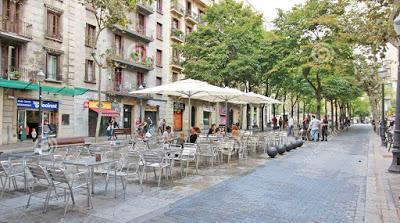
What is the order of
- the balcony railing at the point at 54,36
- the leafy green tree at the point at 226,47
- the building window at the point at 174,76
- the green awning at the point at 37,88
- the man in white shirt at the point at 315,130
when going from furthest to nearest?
the building window at the point at 174,76 < the leafy green tree at the point at 226,47 < the man in white shirt at the point at 315,130 < the balcony railing at the point at 54,36 < the green awning at the point at 37,88

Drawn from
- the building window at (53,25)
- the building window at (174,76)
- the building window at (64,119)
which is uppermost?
the building window at (53,25)

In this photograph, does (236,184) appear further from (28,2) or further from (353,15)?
(28,2)

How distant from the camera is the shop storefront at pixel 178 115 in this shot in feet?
131

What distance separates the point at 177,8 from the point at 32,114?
2077cm

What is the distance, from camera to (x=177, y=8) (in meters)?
38.3

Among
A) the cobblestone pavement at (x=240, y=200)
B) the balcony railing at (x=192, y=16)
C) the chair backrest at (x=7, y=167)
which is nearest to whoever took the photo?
the cobblestone pavement at (x=240, y=200)

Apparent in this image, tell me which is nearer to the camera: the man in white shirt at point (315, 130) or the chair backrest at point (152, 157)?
the chair backrest at point (152, 157)

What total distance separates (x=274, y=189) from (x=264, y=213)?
211 centimetres

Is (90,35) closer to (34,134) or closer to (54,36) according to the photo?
(54,36)

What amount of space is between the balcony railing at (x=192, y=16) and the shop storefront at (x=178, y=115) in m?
9.56

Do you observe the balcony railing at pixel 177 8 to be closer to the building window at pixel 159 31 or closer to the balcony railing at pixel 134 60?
the building window at pixel 159 31

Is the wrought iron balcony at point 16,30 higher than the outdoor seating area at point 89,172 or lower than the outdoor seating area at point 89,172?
higher

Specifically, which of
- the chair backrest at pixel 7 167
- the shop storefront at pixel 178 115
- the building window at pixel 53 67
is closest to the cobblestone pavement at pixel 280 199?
the chair backrest at pixel 7 167

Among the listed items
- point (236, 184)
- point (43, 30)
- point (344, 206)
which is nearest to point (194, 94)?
point (236, 184)
